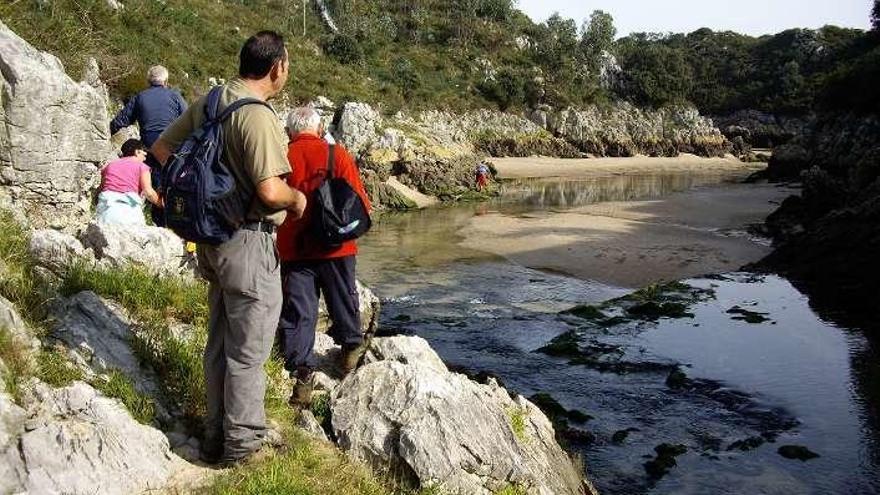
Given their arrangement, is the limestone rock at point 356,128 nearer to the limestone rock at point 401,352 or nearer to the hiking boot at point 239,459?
the limestone rock at point 401,352

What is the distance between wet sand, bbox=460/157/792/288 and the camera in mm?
19516

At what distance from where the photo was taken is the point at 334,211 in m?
5.13

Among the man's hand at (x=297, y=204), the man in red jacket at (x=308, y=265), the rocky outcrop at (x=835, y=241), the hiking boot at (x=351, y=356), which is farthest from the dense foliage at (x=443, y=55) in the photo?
the rocky outcrop at (x=835, y=241)

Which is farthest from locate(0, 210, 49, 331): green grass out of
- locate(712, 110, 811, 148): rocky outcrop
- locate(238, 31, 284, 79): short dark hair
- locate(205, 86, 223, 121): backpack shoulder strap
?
locate(712, 110, 811, 148): rocky outcrop

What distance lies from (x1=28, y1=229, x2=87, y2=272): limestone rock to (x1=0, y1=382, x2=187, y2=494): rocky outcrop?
1.79m

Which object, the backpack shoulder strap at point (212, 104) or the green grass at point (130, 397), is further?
the green grass at point (130, 397)

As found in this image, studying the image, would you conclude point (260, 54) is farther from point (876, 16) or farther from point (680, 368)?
point (876, 16)

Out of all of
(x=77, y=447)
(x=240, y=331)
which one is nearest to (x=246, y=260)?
(x=240, y=331)

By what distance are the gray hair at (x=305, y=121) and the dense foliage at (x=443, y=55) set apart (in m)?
6.60

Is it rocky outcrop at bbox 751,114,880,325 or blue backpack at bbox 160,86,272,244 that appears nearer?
blue backpack at bbox 160,86,272,244

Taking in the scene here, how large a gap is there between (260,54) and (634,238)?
21.1m

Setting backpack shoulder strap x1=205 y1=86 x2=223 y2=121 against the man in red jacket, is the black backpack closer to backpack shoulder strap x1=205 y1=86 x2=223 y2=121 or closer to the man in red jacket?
the man in red jacket

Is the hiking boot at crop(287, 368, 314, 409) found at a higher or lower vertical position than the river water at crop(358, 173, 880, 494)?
higher

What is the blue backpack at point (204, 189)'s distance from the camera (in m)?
3.64
